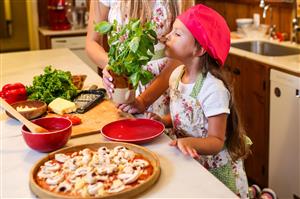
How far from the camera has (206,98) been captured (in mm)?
1598

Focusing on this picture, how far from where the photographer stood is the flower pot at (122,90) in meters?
1.58

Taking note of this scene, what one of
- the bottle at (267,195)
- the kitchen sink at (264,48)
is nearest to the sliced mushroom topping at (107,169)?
the bottle at (267,195)

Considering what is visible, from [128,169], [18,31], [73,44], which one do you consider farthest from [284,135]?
[18,31]

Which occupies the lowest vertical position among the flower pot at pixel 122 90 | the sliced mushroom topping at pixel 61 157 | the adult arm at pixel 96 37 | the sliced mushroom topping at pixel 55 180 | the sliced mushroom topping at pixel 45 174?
the sliced mushroom topping at pixel 45 174

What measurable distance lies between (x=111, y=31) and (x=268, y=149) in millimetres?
1666

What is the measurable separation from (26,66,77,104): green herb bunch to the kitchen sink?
6.16ft

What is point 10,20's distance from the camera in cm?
806

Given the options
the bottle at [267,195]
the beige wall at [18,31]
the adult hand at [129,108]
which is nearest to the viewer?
the adult hand at [129,108]

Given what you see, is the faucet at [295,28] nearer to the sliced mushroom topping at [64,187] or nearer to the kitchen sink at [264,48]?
the kitchen sink at [264,48]

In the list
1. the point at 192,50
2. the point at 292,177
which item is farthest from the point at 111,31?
the point at 292,177

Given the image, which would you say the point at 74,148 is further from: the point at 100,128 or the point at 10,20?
the point at 10,20

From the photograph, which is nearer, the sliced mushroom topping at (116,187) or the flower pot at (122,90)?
the sliced mushroom topping at (116,187)

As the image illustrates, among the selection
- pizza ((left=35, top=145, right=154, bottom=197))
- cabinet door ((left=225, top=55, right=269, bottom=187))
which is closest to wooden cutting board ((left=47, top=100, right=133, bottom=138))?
pizza ((left=35, top=145, right=154, bottom=197))

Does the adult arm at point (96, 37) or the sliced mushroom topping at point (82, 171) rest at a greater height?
the adult arm at point (96, 37)
